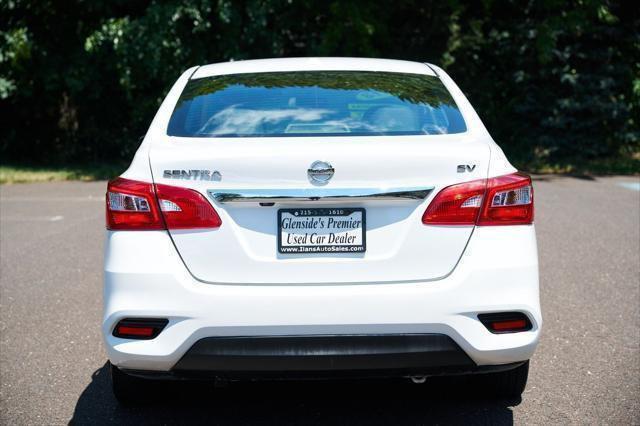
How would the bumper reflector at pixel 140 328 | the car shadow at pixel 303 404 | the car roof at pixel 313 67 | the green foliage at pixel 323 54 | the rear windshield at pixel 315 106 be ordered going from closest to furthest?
the bumper reflector at pixel 140 328 → the rear windshield at pixel 315 106 → the car shadow at pixel 303 404 → the car roof at pixel 313 67 → the green foliage at pixel 323 54

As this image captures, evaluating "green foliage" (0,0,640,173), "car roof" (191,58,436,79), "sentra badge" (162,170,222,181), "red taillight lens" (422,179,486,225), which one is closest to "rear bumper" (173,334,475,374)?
"red taillight lens" (422,179,486,225)

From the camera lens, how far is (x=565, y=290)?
6723mm

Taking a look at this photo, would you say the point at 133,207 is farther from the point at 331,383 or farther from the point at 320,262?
the point at 331,383

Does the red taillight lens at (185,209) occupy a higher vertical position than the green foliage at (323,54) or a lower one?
higher

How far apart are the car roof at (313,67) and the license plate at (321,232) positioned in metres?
1.38

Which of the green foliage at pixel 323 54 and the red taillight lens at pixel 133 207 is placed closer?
the red taillight lens at pixel 133 207

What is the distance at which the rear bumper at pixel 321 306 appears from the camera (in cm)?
335

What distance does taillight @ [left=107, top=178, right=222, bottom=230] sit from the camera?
343 centimetres

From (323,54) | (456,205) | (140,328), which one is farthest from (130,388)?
(323,54)

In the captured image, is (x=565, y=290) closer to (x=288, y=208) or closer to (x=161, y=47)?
(x=288, y=208)

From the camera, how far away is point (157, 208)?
3.48 meters

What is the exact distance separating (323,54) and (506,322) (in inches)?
621

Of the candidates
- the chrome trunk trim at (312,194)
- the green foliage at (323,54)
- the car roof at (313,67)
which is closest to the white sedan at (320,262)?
the chrome trunk trim at (312,194)

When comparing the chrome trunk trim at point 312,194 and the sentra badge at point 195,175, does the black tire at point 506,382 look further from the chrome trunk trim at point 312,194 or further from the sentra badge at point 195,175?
the sentra badge at point 195,175
